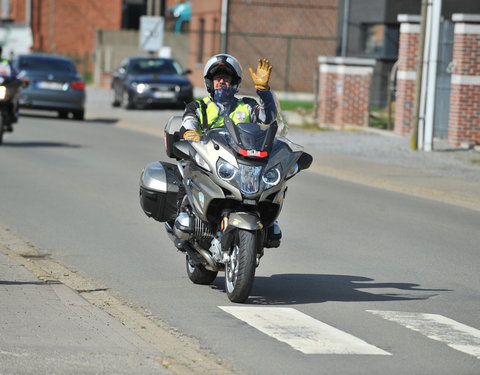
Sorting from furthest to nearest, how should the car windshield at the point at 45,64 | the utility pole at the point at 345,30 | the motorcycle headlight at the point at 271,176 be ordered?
the utility pole at the point at 345,30 → the car windshield at the point at 45,64 → the motorcycle headlight at the point at 271,176

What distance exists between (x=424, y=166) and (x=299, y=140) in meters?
5.86

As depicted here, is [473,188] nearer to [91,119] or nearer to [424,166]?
[424,166]

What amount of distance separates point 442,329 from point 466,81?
17874 mm

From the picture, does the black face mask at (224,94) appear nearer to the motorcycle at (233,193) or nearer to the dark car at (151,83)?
the motorcycle at (233,193)

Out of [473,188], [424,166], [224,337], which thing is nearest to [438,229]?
[473,188]

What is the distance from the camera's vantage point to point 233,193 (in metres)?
7.84

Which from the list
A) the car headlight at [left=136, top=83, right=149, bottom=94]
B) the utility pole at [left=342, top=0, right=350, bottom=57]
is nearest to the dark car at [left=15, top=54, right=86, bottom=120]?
the car headlight at [left=136, top=83, right=149, bottom=94]

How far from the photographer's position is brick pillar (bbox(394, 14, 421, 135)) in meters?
27.3

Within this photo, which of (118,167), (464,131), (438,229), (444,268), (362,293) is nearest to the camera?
(362,293)

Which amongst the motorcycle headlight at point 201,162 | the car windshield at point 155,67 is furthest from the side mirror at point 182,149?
the car windshield at point 155,67

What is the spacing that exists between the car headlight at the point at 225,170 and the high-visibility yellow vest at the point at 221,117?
0.59m

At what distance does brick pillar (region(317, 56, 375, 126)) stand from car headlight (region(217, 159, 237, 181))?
77.2ft

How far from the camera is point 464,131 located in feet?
81.9

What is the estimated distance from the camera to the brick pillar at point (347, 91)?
3122cm
